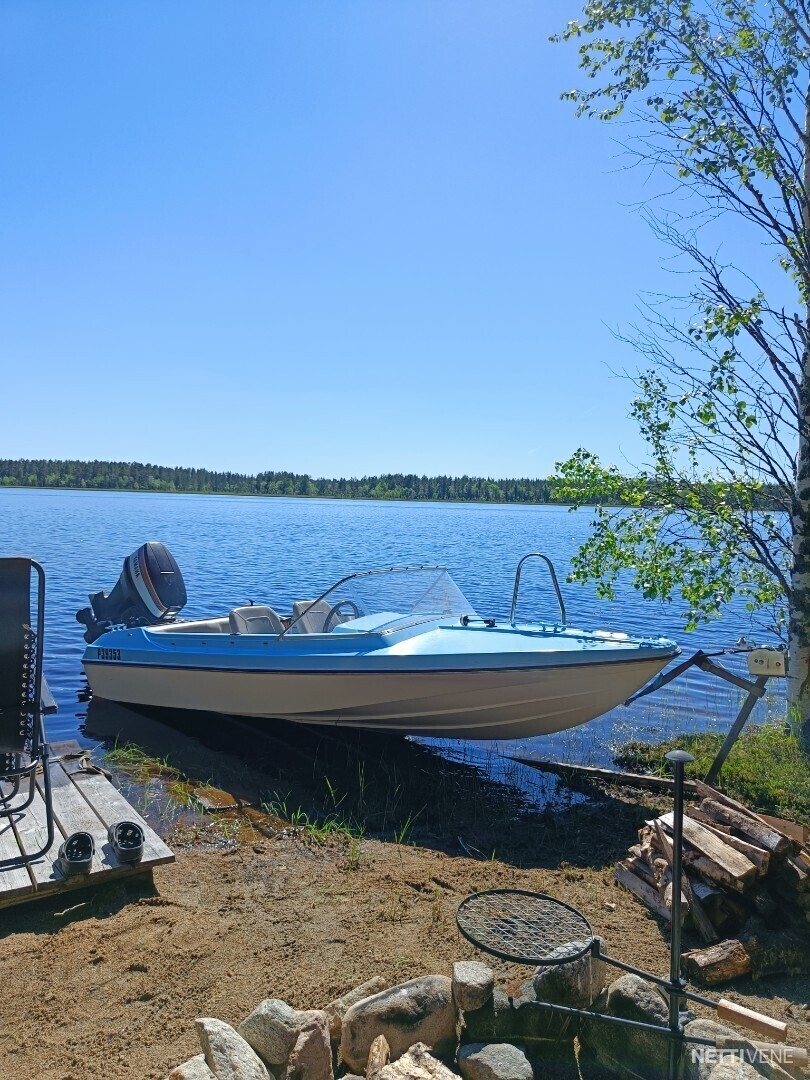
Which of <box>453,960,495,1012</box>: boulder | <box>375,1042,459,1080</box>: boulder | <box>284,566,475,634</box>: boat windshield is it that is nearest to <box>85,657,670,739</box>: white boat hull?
<box>284,566,475,634</box>: boat windshield

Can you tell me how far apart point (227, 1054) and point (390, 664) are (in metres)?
4.94

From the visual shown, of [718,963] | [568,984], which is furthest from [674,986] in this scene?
[718,963]

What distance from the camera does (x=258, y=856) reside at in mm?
5066

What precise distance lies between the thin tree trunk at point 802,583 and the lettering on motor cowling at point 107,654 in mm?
7506

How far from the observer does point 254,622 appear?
8867 millimetres

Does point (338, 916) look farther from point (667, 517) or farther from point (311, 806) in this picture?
point (667, 517)

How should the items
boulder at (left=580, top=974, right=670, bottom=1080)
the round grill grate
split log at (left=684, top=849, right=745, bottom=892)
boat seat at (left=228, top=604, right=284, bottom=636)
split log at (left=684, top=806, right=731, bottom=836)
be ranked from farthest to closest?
boat seat at (left=228, top=604, right=284, bottom=636), split log at (left=684, top=806, right=731, bottom=836), split log at (left=684, top=849, right=745, bottom=892), the round grill grate, boulder at (left=580, top=974, right=670, bottom=1080)

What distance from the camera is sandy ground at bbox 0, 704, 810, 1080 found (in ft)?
9.90

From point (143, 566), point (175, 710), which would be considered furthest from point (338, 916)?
point (143, 566)

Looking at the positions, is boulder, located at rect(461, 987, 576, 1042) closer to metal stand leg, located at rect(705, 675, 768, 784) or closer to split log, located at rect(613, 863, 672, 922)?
split log, located at rect(613, 863, 672, 922)

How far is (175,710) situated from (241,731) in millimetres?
918

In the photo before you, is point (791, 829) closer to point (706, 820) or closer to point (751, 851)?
point (706, 820)

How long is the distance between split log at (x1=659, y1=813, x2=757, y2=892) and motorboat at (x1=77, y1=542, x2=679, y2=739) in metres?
2.73

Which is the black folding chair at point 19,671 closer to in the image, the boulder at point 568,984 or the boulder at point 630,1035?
the boulder at point 568,984
